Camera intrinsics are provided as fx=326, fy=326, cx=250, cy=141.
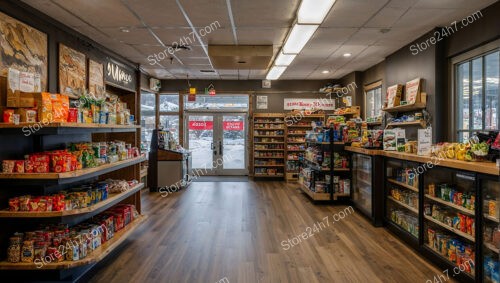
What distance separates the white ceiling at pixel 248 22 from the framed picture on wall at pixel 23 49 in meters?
0.38

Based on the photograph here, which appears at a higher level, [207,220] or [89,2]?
[89,2]

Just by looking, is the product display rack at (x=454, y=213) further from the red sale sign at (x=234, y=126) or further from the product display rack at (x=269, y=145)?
the red sale sign at (x=234, y=126)

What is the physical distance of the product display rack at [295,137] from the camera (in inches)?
408

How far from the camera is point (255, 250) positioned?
423 centimetres

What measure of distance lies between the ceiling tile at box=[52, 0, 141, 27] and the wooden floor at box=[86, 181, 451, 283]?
3145 millimetres

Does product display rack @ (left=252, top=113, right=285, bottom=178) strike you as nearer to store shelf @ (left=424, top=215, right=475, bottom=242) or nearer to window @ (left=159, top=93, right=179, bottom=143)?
window @ (left=159, top=93, right=179, bottom=143)

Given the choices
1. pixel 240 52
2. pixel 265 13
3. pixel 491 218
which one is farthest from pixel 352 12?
pixel 491 218

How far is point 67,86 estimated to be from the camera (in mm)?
4988

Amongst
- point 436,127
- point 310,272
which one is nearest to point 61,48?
point 310,272

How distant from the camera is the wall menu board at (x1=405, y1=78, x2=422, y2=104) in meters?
5.55

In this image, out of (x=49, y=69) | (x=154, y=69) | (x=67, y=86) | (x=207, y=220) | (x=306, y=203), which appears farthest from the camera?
(x=154, y=69)

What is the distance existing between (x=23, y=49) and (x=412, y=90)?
19.3 feet

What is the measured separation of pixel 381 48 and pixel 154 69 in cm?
554

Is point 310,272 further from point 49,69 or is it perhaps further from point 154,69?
point 154,69
